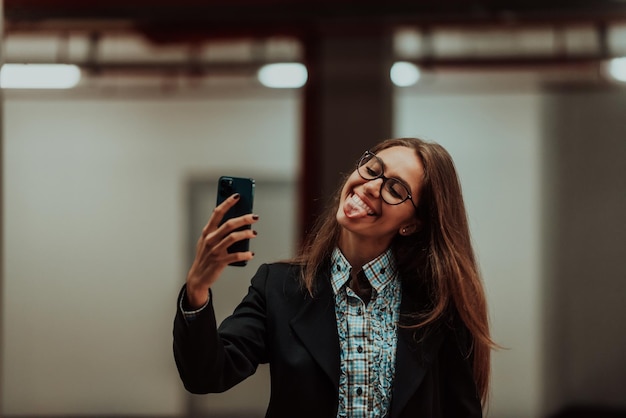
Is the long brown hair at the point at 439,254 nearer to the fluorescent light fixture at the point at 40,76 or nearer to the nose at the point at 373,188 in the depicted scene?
the nose at the point at 373,188

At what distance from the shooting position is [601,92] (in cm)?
448

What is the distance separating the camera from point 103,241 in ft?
13.5

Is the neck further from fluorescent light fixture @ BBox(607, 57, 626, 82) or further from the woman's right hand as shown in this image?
fluorescent light fixture @ BBox(607, 57, 626, 82)

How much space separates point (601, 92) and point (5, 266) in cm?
323

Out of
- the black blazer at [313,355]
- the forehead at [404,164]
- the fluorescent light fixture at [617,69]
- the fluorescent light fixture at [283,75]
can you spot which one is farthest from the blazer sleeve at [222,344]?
the fluorescent light fixture at [617,69]

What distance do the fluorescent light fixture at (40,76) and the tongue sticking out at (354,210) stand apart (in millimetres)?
2183

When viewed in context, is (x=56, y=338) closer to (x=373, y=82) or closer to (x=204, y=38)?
(x=204, y=38)

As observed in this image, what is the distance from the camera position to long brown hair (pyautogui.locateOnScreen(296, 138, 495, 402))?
1717mm

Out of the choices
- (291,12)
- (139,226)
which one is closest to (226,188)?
(139,226)

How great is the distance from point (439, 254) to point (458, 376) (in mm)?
258

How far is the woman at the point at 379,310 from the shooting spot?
1.66 m

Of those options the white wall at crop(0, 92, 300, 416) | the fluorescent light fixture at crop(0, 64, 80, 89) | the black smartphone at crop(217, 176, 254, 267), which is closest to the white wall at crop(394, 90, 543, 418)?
the white wall at crop(0, 92, 300, 416)

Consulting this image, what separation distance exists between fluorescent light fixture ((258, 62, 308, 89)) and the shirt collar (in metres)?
2.84

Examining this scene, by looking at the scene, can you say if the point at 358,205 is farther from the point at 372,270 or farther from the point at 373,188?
the point at 372,270
